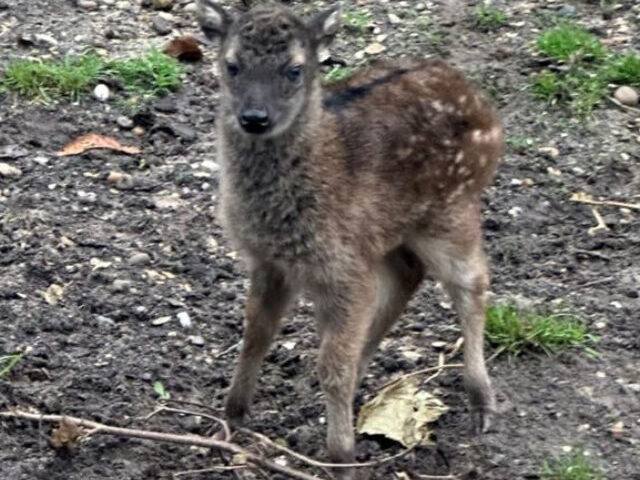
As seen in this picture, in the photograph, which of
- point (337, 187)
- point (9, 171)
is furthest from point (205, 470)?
point (9, 171)

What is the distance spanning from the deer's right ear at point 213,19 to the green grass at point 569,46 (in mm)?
2988

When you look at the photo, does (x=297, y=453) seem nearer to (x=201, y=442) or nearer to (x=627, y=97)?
(x=201, y=442)

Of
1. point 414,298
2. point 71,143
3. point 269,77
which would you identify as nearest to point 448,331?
point 414,298

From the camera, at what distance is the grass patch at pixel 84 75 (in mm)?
8125

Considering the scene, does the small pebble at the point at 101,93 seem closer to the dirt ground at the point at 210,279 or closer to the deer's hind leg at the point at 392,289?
the dirt ground at the point at 210,279

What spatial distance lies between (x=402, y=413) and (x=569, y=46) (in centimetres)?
315

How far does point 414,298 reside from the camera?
7.12 m

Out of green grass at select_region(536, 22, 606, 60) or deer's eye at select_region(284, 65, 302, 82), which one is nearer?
deer's eye at select_region(284, 65, 302, 82)

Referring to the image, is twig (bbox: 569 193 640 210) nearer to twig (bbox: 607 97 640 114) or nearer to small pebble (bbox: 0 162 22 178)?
twig (bbox: 607 97 640 114)

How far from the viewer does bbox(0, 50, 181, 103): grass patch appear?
26.7 ft

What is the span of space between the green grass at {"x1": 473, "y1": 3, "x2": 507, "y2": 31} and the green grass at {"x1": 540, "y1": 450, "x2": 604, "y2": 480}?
141 inches

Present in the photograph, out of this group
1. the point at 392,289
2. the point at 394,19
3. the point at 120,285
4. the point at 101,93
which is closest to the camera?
the point at 392,289

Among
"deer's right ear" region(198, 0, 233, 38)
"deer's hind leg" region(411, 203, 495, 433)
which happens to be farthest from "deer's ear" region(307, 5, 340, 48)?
"deer's hind leg" region(411, 203, 495, 433)

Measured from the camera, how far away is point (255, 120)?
5.75 m
